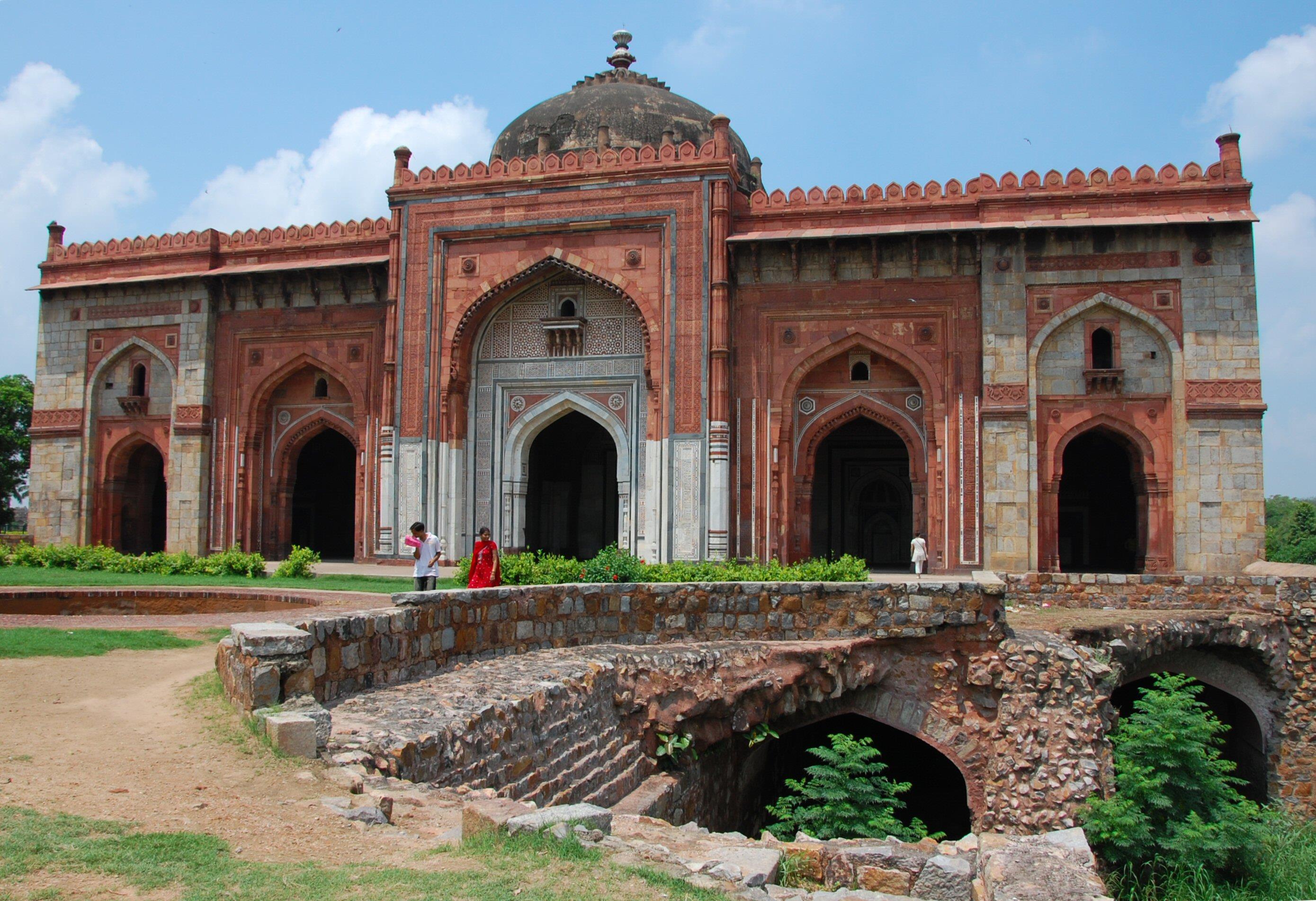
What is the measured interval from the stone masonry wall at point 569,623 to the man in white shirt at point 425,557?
73.2 inches

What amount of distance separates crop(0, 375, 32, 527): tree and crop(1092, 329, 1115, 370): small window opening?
2718 centimetres

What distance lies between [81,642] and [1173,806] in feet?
25.4

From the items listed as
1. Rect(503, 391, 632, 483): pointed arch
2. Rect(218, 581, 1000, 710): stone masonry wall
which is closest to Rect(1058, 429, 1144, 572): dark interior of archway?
Rect(503, 391, 632, 483): pointed arch

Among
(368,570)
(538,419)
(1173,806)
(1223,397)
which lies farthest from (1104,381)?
(368,570)

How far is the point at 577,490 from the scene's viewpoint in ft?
72.4

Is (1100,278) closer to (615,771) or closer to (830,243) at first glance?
(830,243)

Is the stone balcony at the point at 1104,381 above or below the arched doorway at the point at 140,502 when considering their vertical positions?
above

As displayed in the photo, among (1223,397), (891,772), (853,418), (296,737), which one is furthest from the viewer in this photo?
(853,418)

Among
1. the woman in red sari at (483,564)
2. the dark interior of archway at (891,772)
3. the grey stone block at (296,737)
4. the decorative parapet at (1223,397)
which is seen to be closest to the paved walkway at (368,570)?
the woman in red sari at (483,564)

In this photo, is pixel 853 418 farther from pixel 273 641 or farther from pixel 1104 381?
pixel 273 641

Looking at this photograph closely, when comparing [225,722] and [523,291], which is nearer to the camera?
[225,722]

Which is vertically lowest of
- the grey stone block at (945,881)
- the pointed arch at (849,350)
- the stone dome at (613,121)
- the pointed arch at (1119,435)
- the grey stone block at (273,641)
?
the grey stone block at (945,881)

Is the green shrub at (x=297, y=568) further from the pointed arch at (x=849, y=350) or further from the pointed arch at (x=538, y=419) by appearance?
the pointed arch at (x=849, y=350)

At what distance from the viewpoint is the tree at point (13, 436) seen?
1146 inches
